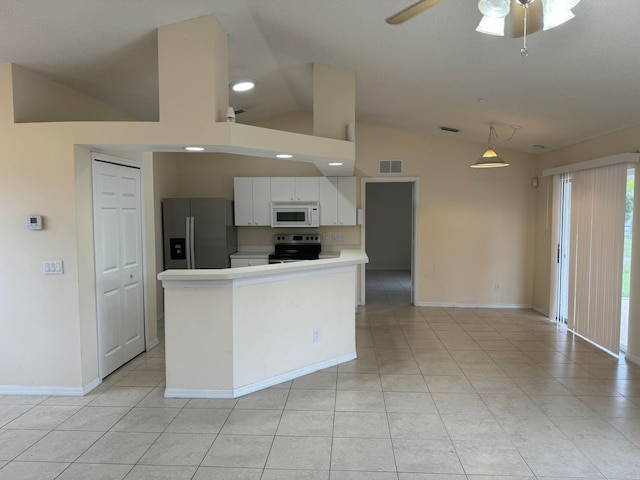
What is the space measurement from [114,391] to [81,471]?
1.15 m

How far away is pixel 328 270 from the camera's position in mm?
4023

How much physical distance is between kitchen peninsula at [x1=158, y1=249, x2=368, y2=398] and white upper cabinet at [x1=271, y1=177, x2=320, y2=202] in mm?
2549

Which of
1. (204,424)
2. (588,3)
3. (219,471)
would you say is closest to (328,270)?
(204,424)

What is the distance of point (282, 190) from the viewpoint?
20.7 ft

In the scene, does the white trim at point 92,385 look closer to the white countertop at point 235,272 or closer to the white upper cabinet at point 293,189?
the white countertop at point 235,272

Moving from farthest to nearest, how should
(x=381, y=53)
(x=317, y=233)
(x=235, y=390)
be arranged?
(x=317, y=233), (x=381, y=53), (x=235, y=390)

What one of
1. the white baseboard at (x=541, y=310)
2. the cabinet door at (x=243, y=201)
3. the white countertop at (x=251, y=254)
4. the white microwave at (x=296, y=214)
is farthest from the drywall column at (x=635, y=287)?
the cabinet door at (x=243, y=201)

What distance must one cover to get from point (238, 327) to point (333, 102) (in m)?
2.38

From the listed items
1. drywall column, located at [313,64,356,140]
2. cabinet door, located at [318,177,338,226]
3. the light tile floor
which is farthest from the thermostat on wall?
cabinet door, located at [318,177,338,226]

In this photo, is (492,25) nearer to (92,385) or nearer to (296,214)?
(92,385)

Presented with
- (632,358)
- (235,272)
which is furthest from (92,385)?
(632,358)

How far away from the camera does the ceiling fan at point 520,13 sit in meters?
1.89

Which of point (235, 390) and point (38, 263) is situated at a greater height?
point (38, 263)

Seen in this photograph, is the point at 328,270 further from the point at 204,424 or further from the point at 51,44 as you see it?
the point at 51,44
